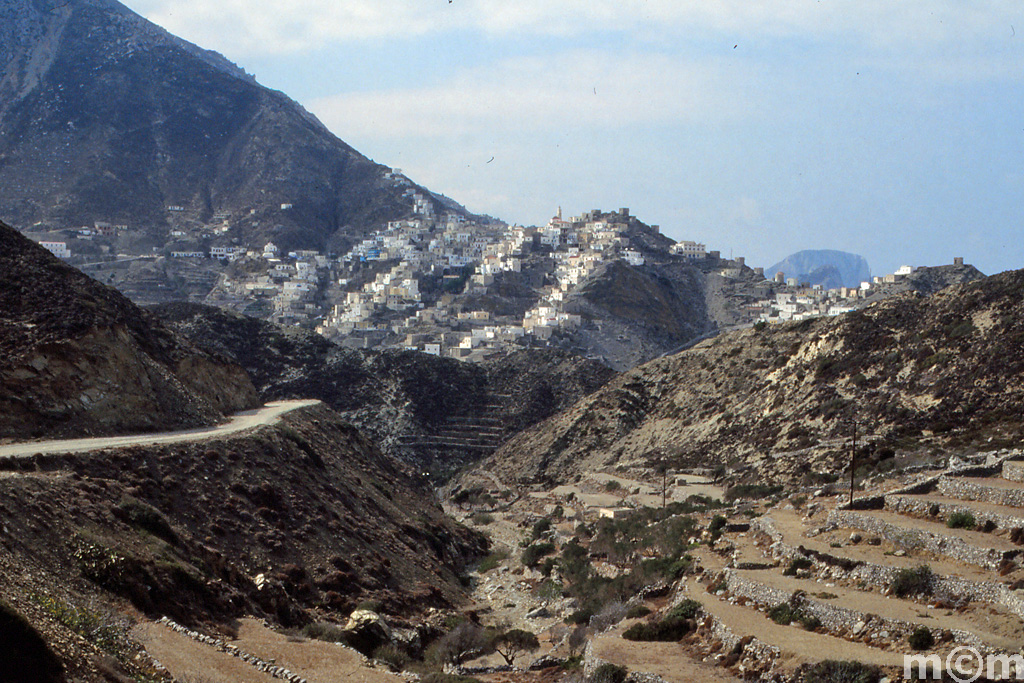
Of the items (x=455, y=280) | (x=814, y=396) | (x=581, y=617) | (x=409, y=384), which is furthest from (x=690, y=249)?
(x=581, y=617)

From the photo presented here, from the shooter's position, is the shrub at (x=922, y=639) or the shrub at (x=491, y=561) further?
the shrub at (x=491, y=561)

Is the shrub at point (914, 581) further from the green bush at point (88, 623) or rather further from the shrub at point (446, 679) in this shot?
the green bush at point (88, 623)

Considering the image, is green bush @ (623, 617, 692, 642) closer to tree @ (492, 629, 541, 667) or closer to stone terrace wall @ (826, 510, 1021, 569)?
tree @ (492, 629, 541, 667)

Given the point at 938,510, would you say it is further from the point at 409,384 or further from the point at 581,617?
the point at 409,384

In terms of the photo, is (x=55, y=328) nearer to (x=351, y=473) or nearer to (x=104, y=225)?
(x=351, y=473)

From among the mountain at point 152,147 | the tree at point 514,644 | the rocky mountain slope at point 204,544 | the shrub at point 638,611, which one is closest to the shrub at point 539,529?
the rocky mountain slope at point 204,544

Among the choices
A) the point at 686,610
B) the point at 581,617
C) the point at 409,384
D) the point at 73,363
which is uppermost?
the point at 409,384
